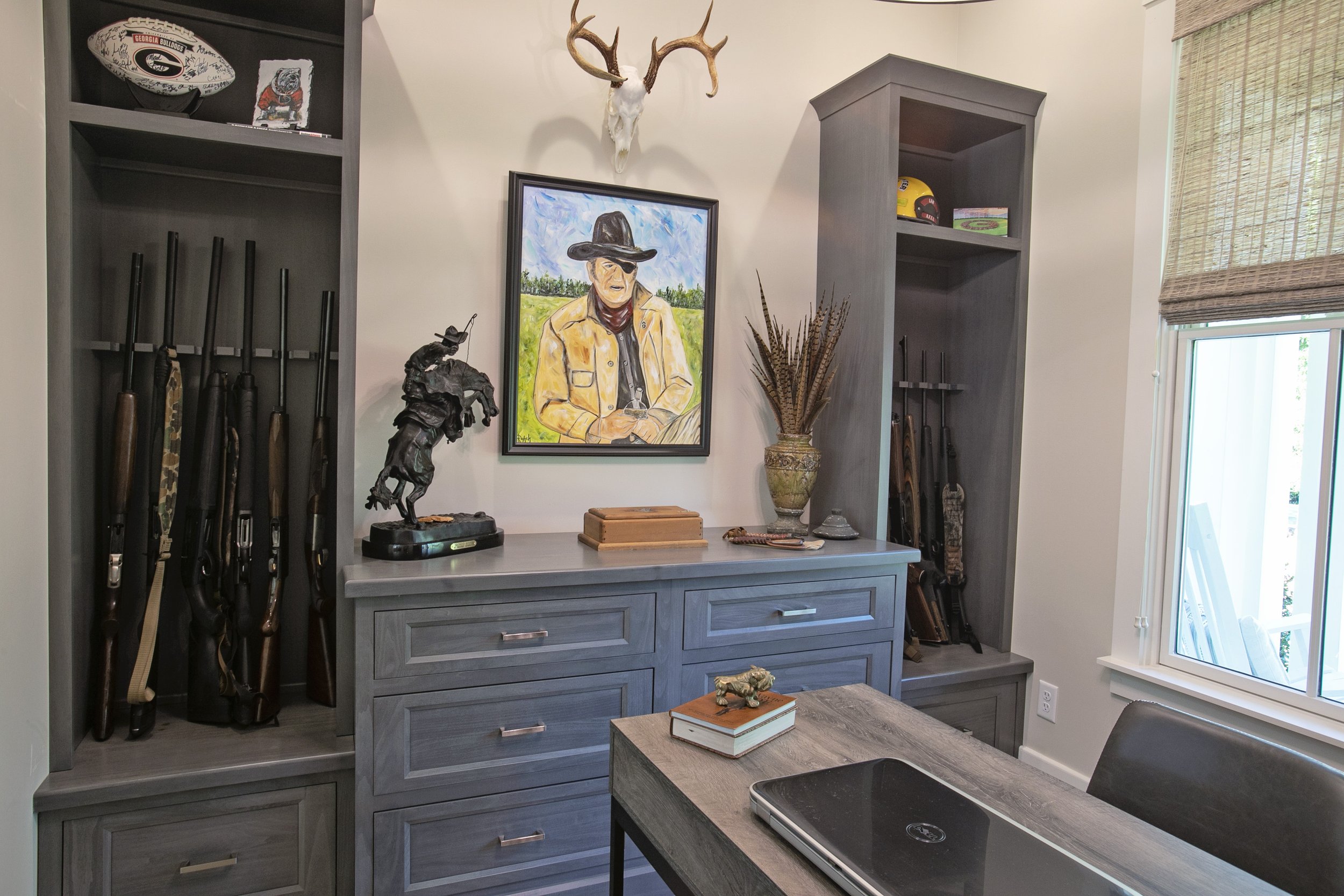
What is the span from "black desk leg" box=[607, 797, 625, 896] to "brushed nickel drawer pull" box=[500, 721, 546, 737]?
0.56m

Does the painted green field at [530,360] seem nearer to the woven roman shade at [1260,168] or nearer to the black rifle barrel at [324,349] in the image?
the black rifle barrel at [324,349]

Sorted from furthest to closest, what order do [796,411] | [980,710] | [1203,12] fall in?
[980,710] → [796,411] → [1203,12]

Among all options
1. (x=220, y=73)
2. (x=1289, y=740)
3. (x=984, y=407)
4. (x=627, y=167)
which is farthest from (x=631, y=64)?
(x=1289, y=740)

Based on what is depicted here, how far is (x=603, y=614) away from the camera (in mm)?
2033

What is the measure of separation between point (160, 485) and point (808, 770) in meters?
1.74

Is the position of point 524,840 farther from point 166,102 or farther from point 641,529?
point 166,102

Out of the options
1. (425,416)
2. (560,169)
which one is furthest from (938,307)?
(425,416)

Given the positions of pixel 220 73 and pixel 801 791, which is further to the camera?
pixel 220 73

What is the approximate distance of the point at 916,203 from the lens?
273cm

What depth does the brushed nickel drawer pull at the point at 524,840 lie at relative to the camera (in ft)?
6.43

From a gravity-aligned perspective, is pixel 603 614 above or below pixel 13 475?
below

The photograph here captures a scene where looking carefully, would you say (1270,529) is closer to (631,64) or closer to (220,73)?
(631,64)

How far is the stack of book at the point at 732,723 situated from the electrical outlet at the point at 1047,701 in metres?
1.71

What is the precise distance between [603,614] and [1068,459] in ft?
5.67
